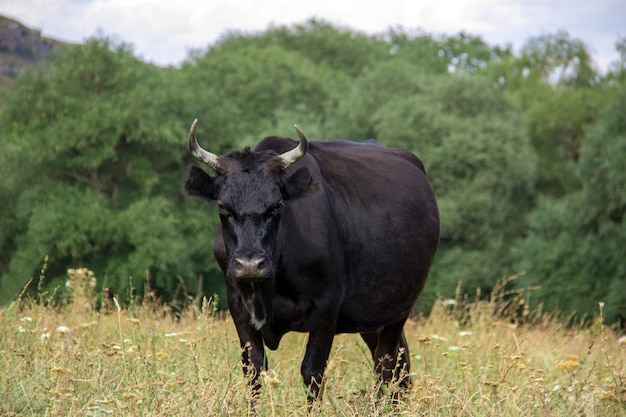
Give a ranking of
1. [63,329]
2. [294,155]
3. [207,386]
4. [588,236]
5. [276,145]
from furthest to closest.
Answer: [588,236], [276,145], [294,155], [63,329], [207,386]

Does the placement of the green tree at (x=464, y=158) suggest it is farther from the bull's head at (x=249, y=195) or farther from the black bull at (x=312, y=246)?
the bull's head at (x=249, y=195)

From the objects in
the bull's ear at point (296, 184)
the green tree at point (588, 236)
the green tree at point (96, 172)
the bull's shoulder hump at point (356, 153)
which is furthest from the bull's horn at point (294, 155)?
the green tree at point (588, 236)

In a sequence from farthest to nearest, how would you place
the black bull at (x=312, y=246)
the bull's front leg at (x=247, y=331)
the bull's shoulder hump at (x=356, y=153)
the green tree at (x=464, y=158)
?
the green tree at (x=464, y=158) → the bull's shoulder hump at (x=356, y=153) → the bull's front leg at (x=247, y=331) → the black bull at (x=312, y=246)

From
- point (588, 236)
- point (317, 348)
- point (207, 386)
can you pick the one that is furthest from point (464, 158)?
point (207, 386)

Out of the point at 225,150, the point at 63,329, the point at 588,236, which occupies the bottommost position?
the point at 225,150

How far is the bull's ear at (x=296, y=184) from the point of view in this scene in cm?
629

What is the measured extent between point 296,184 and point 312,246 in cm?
47

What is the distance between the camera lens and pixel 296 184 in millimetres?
6320

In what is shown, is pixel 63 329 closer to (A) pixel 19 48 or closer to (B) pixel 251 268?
(B) pixel 251 268

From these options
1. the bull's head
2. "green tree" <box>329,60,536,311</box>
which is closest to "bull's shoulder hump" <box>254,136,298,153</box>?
the bull's head

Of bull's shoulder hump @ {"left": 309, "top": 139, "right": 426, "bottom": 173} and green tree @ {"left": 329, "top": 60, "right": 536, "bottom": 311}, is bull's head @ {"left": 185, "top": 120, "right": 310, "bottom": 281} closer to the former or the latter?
bull's shoulder hump @ {"left": 309, "top": 139, "right": 426, "bottom": 173}

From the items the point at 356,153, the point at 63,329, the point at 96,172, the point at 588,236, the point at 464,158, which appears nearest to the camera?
the point at 63,329

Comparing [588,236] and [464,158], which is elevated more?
[464,158]

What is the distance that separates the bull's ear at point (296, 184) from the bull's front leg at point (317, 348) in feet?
2.91
